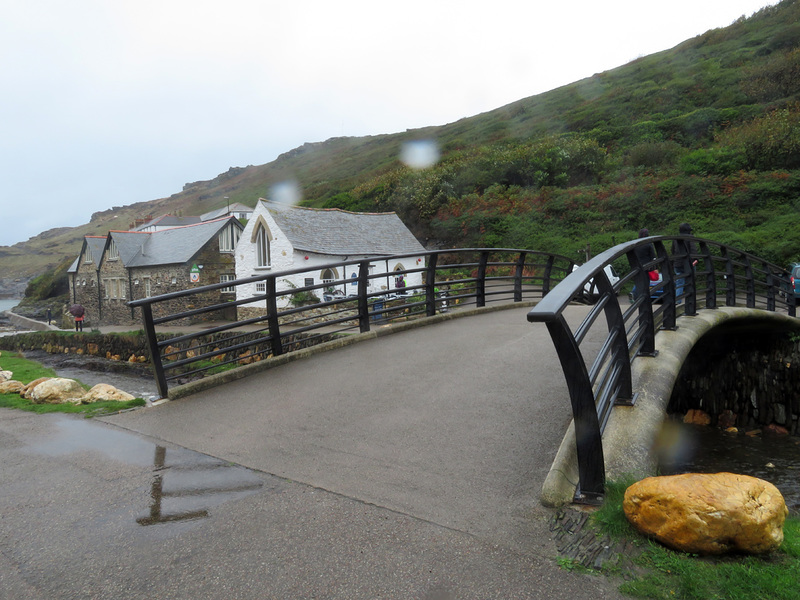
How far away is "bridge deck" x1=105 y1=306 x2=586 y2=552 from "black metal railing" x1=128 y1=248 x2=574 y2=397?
679mm

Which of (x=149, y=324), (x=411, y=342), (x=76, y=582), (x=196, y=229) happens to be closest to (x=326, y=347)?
(x=411, y=342)

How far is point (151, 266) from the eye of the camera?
128 ft

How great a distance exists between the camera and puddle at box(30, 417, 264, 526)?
10.6 feet

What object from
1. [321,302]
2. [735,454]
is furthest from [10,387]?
[735,454]

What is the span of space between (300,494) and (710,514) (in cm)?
225

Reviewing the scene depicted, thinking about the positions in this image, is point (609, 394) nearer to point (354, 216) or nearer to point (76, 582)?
point (76, 582)

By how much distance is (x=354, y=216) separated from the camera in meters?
35.4

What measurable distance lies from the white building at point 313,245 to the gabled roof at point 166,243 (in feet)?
19.1

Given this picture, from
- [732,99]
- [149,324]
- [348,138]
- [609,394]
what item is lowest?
[609,394]

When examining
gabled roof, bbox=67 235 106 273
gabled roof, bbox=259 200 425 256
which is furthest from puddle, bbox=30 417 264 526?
gabled roof, bbox=67 235 106 273

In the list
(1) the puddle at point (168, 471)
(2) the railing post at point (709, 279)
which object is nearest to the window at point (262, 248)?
(2) the railing post at point (709, 279)

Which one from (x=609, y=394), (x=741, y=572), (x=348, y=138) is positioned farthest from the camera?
(x=348, y=138)

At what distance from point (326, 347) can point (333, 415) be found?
276 centimetres

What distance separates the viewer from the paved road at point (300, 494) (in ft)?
8.18
